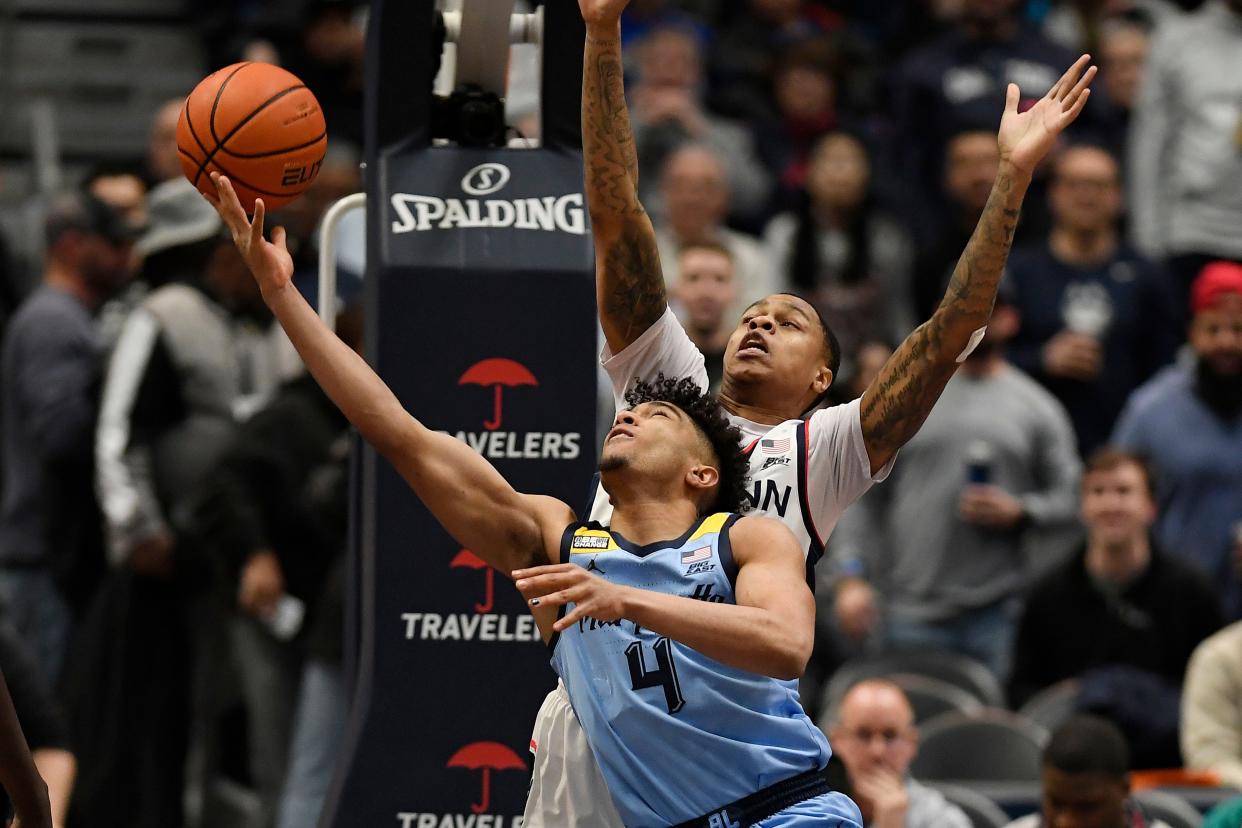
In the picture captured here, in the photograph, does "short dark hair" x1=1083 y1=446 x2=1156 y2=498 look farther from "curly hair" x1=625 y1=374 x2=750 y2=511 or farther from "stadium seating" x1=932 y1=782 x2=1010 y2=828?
"curly hair" x1=625 y1=374 x2=750 y2=511

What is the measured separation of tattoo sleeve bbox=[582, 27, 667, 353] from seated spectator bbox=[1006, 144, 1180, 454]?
5784 mm

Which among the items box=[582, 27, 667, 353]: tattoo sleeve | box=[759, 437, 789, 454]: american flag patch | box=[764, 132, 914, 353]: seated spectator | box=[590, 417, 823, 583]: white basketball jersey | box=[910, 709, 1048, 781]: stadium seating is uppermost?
box=[582, 27, 667, 353]: tattoo sleeve

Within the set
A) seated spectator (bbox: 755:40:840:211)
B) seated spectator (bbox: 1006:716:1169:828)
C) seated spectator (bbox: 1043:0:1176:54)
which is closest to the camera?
seated spectator (bbox: 1006:716:1169:828)

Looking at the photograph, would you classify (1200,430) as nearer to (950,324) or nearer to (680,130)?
(680,130)

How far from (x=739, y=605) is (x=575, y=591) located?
0.53 metres

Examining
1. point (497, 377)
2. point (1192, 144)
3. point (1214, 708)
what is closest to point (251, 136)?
point (497, 377)

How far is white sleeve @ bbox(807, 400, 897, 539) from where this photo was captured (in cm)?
588

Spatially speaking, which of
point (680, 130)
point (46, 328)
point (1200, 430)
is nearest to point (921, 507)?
point (1200, 430)

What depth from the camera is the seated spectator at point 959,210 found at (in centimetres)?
1175

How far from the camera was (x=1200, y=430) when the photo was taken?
1058 cm

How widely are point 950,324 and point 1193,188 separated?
7.17 metres

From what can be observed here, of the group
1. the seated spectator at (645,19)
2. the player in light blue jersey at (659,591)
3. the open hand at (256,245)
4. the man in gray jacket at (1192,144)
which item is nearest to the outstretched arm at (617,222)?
the player in light blue jersey at (659,591)

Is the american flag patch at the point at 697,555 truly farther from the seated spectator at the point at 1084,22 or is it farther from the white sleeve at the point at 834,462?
the seated spectator at the point at 1084,22

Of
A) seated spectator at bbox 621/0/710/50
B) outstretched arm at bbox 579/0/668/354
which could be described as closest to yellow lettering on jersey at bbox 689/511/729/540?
outstretched arm at bbox 579/0/668/354
